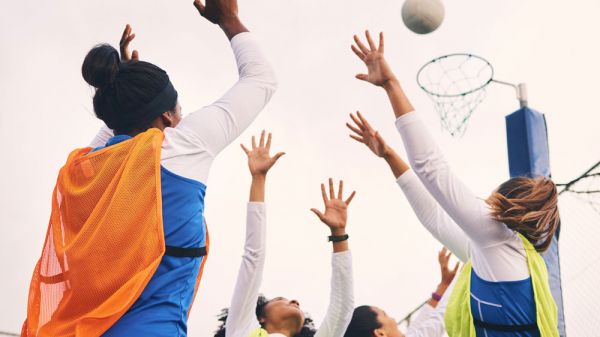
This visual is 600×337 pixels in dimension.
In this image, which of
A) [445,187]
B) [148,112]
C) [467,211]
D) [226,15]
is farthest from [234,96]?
[467,211]

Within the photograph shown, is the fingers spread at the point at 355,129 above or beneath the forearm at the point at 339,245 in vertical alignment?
above

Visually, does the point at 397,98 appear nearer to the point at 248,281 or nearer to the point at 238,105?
the point at 238,105

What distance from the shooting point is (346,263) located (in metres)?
3.70

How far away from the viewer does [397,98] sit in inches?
110

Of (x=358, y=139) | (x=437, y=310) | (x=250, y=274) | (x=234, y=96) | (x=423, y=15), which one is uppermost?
(x=423, y=15)

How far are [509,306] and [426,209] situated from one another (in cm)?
76

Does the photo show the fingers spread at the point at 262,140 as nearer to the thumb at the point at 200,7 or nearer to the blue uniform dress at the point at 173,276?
the thumb at the point at 200,7

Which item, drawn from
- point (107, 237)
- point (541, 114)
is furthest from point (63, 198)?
point (541, 114)

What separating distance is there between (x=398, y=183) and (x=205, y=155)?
1466mm

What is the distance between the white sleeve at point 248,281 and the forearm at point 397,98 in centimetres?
106

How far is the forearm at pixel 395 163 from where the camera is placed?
3.25 metres

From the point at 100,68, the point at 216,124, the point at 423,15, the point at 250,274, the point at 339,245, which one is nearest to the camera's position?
the point at 216,124

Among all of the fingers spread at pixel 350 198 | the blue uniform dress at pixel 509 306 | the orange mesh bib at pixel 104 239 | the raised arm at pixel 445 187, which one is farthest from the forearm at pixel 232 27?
the fingers spread at pixel 350 198

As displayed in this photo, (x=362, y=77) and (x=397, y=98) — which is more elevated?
(x=362, y=77)
